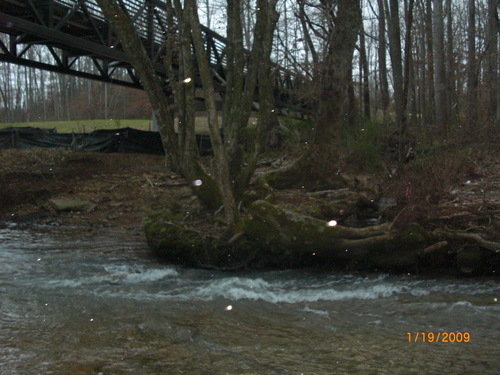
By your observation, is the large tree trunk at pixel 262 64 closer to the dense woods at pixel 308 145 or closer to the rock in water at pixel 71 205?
the dense woods at pixel 308 145

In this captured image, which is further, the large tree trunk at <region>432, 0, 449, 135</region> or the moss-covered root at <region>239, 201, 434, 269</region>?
the large tree trunk at <region>432, 0, 449, 135</region>

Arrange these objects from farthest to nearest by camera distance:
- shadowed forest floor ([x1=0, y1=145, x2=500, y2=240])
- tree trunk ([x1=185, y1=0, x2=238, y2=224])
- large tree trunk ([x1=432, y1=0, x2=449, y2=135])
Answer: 1. large tree trunk ([x1=432, y1=0, x2=449, y2=135])
2. tree trunk ([x1=185, y1=0, x2=238, y2=224])
3. shadowed forest floor ([x1=0, y1=145, x2=500, y2=240])

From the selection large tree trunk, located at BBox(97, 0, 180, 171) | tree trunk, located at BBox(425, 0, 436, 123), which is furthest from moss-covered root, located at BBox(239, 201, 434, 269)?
tree trunk, located at BBox(425, 0, 436, 123)

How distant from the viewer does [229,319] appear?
5109mm

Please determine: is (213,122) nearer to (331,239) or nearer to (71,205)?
(331,239)

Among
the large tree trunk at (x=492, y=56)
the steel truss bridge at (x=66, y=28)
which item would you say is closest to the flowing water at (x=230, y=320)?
the steel truss bridge at (x=66, y=28)

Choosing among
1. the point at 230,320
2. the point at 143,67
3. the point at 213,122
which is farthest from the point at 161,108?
the point at 230,320

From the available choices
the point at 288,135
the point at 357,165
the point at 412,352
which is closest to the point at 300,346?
the point at 412,352
